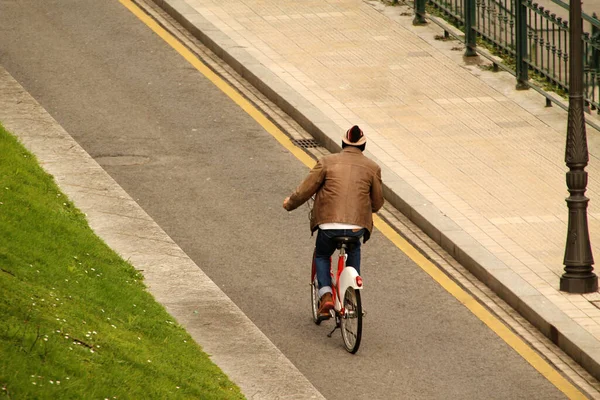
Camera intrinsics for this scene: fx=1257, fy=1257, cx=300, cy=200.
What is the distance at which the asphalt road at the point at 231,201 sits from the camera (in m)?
10.5

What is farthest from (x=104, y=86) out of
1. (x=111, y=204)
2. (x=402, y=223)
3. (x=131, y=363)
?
(x=131, y=363)

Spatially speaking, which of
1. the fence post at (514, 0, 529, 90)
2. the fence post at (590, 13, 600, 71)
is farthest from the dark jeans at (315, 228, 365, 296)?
the fence post at (514, 0, 529, 90)

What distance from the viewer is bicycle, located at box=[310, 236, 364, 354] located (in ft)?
34.2

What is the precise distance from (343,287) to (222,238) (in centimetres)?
281

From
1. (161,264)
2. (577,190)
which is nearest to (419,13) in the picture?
(577,190)

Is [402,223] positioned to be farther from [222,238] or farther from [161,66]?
[161,66]

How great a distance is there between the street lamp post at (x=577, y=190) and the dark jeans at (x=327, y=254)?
222cm

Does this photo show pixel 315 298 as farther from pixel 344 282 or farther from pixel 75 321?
pixel 75 321

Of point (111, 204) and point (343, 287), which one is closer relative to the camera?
point (343, 287)

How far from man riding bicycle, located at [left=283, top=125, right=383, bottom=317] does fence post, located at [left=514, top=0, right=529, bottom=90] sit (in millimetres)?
7727

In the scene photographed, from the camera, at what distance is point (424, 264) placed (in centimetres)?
1273

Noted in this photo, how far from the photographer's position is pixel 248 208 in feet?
46.1

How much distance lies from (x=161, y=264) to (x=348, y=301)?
85.4 inches

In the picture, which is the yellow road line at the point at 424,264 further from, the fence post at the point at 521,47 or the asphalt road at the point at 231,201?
the fence post at the point at 521,47
